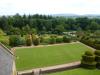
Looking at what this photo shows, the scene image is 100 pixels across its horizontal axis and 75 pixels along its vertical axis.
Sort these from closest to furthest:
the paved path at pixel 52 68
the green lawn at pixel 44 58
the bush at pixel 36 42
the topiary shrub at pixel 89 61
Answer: the paved path at pixel 52 68 → the topiary shrub at pixel 89 61 → the green lawn at pixel 44 58 → the bush at pixel 36 42

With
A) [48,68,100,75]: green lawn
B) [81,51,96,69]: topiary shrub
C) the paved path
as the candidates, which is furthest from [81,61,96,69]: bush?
the paved path

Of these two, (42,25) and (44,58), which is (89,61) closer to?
(44,58)

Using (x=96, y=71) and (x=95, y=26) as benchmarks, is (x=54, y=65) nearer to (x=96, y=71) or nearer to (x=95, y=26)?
(x=96, y=71)

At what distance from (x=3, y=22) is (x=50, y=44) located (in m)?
27.9

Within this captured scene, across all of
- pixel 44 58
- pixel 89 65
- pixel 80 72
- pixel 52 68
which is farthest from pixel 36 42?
pixel 80 72

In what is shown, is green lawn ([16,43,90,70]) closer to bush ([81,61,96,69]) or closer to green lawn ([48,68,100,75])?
bush ([81,61,96,69])

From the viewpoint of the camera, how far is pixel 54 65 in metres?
26.6

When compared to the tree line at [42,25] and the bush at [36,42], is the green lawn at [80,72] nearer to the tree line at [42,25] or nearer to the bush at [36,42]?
the bush at [36,42]

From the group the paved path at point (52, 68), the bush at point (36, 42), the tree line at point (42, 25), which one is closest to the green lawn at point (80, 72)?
the paved path at point (52, 68)

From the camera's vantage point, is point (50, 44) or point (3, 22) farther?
point (3, 22)

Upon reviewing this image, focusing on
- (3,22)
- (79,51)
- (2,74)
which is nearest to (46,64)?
(79,51)

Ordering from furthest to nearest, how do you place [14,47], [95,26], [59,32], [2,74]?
[95,26] → [59,32] → [14,47] → [2,74]

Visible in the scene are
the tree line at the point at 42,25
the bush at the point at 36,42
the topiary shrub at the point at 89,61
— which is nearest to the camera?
the topiary shrub at the point at 89,61

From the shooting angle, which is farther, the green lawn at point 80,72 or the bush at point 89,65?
the bush at point 89,65
